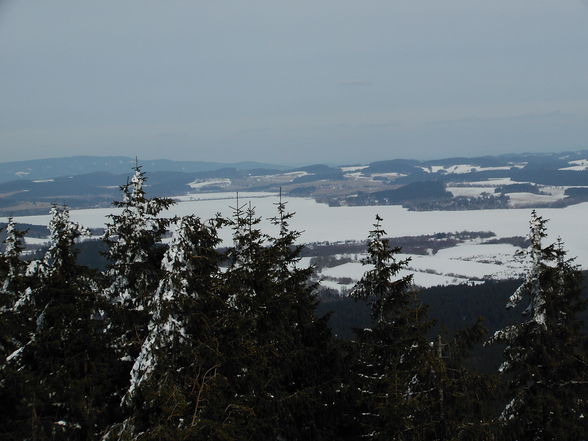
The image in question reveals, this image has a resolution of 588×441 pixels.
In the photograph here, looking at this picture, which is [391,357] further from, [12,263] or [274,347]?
[12,263]

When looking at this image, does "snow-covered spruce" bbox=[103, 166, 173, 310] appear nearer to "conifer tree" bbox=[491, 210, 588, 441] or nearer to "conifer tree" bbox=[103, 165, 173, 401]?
"conifer tree" bbox=[103, 165, 173, 401]

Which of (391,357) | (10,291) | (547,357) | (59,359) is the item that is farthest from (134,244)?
(547,357)

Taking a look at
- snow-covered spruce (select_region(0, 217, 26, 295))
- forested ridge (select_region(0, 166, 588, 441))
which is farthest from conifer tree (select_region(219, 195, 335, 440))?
snow-covered spruce (select_region(0, 217, 26, 295))

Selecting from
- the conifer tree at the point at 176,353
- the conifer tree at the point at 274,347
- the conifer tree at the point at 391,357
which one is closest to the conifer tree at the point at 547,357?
the conifer tree at the point at 391,357

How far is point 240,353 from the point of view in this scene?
1088 cm

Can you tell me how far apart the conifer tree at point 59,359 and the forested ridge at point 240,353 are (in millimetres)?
46

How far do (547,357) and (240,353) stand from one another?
11.0 metres

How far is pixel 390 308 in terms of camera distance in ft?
44.3

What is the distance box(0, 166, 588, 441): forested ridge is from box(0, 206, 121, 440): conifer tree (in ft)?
0.15

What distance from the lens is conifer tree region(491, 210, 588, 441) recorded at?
53.3 ft

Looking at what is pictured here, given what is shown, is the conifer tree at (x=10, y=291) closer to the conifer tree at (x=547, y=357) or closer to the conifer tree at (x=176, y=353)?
the conifer tree at (x=176, y=353)

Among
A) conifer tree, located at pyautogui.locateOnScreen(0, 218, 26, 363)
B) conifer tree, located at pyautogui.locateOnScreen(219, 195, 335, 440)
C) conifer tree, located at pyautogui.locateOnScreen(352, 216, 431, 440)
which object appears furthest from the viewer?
conifer tree, located at pyautogui.locateOnScreen(0, 218, 26, 363)

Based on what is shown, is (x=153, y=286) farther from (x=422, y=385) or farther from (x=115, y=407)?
(x=422, y=385)

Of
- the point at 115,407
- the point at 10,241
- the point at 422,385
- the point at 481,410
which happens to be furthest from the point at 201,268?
the point at 10,241
